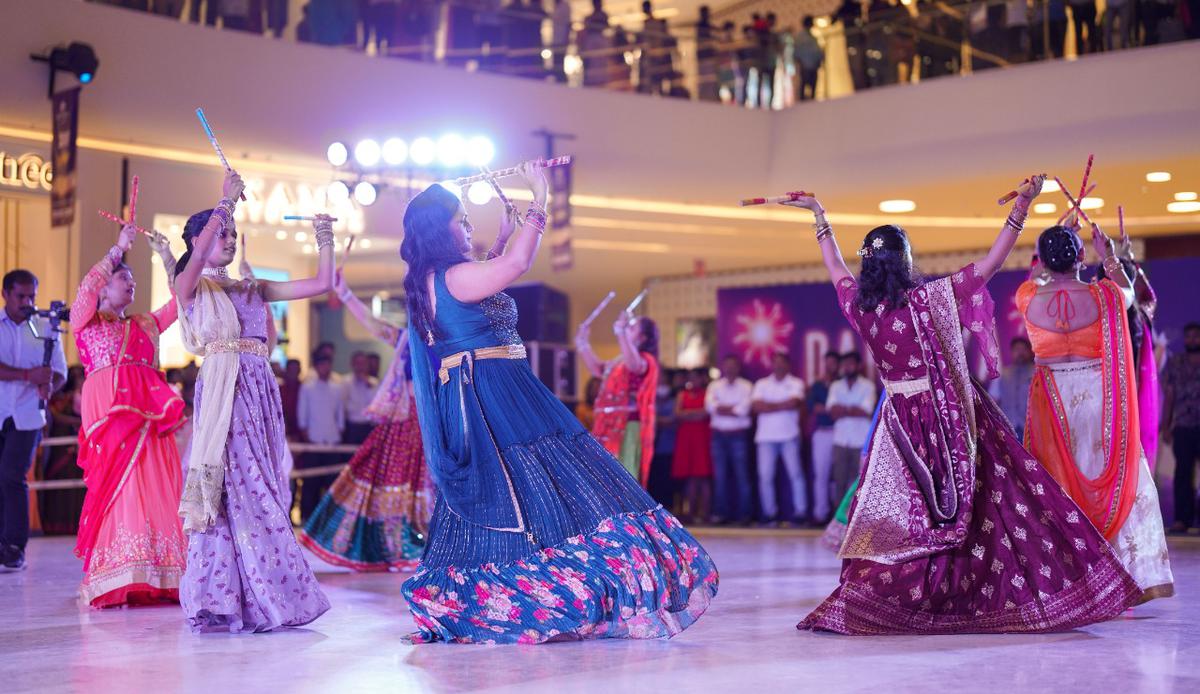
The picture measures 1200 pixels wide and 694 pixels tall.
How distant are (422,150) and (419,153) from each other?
0.03 m

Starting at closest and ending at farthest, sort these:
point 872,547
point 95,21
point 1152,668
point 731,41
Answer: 1. point 1152,668
2. point 872,547
3. point 95,21
4. point 731,41

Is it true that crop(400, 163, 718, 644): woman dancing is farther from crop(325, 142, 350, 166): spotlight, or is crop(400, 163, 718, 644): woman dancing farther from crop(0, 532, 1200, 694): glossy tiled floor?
crop(325, 142, 350, 166): spotlight

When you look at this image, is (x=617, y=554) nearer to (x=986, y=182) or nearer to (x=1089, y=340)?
(x=1089, y=340)

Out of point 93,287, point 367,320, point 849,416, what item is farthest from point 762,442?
point 93,287

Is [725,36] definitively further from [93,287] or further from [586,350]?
[93,287]

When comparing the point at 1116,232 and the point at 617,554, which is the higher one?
the point at 1116,232

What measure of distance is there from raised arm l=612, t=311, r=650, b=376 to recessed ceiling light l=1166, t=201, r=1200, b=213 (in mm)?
6713

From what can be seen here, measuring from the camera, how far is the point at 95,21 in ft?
33.7

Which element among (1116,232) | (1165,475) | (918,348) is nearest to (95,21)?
(918,348)

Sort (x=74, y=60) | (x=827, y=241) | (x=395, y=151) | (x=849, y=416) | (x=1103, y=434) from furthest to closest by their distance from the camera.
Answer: (x=849, y=416)
(x=395, y=151)
(x=74, y=60)
(x=1103, y=434)
(x=827, y=241)

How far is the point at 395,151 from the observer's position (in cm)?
1102

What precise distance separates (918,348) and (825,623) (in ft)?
3.20

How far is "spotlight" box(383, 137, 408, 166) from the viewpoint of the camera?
11.0m

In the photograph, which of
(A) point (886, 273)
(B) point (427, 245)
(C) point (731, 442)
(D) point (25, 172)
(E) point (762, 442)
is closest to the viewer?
(B) point (427, 245)
